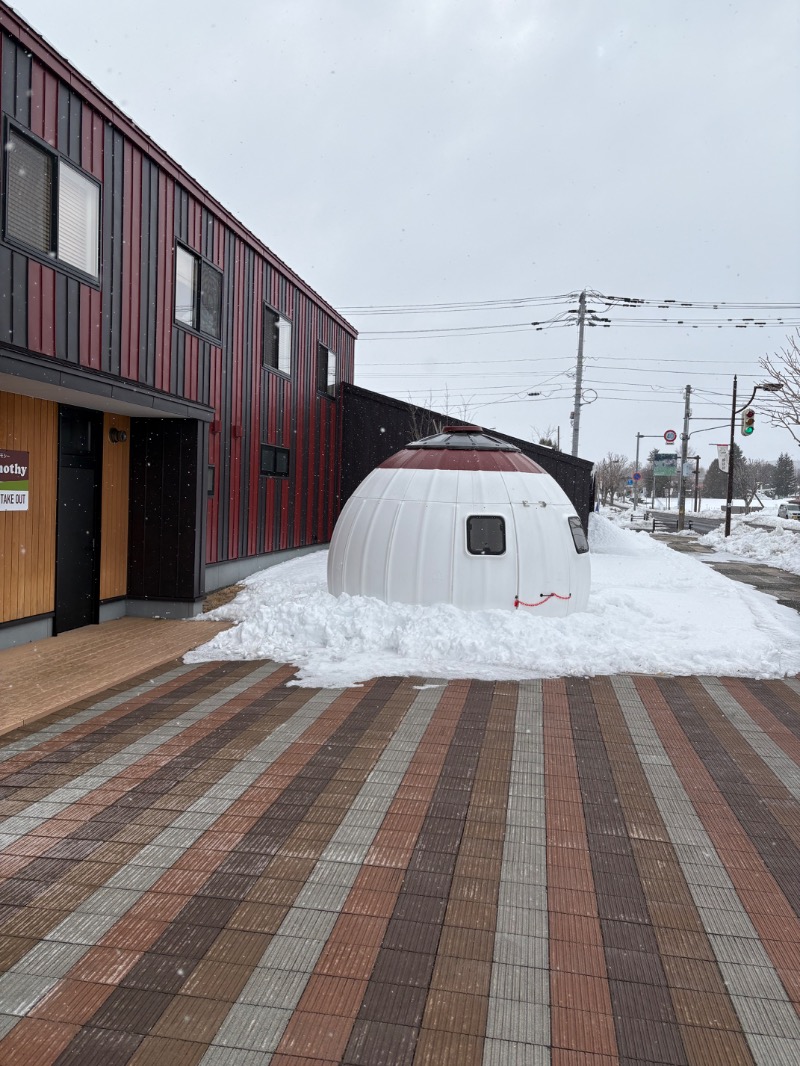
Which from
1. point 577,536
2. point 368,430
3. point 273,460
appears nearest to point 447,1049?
point 577,536

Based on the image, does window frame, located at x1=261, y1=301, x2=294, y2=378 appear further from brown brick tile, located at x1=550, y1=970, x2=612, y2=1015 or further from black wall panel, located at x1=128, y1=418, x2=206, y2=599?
brown brick tile, located at x1=550, y1=970, x2=612, y2=1015

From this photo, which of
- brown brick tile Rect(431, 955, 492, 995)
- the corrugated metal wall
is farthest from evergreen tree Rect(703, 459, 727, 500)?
brown brick tile Rect(431, 955, 492, 995)

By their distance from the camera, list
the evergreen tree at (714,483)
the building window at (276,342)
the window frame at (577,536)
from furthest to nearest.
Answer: the evergreen tree at (714,483) < the building window at (276,342) < the window frame at (577,536)

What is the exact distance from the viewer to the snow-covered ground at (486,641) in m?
8.81

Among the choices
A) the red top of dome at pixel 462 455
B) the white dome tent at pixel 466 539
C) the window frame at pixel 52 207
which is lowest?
the white dome tent at pixel 466 539

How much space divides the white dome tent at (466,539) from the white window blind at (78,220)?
5.13 meters

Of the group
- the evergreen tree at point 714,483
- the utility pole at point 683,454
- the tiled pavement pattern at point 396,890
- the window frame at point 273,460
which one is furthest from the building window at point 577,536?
Result: the evergreen tree at point 714,483

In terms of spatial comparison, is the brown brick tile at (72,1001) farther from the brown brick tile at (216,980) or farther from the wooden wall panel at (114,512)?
the wooden wall panel at (114,512)

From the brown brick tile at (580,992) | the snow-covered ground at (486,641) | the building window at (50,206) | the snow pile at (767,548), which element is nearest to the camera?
the brown brick tile at (580,992)

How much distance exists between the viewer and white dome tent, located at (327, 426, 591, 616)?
10273 millimetres

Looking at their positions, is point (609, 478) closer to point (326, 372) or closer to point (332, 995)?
point (326, 372)

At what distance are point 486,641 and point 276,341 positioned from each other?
974cm

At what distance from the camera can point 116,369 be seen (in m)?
9.91

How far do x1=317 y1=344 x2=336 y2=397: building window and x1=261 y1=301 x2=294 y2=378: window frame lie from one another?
188 centimetres
